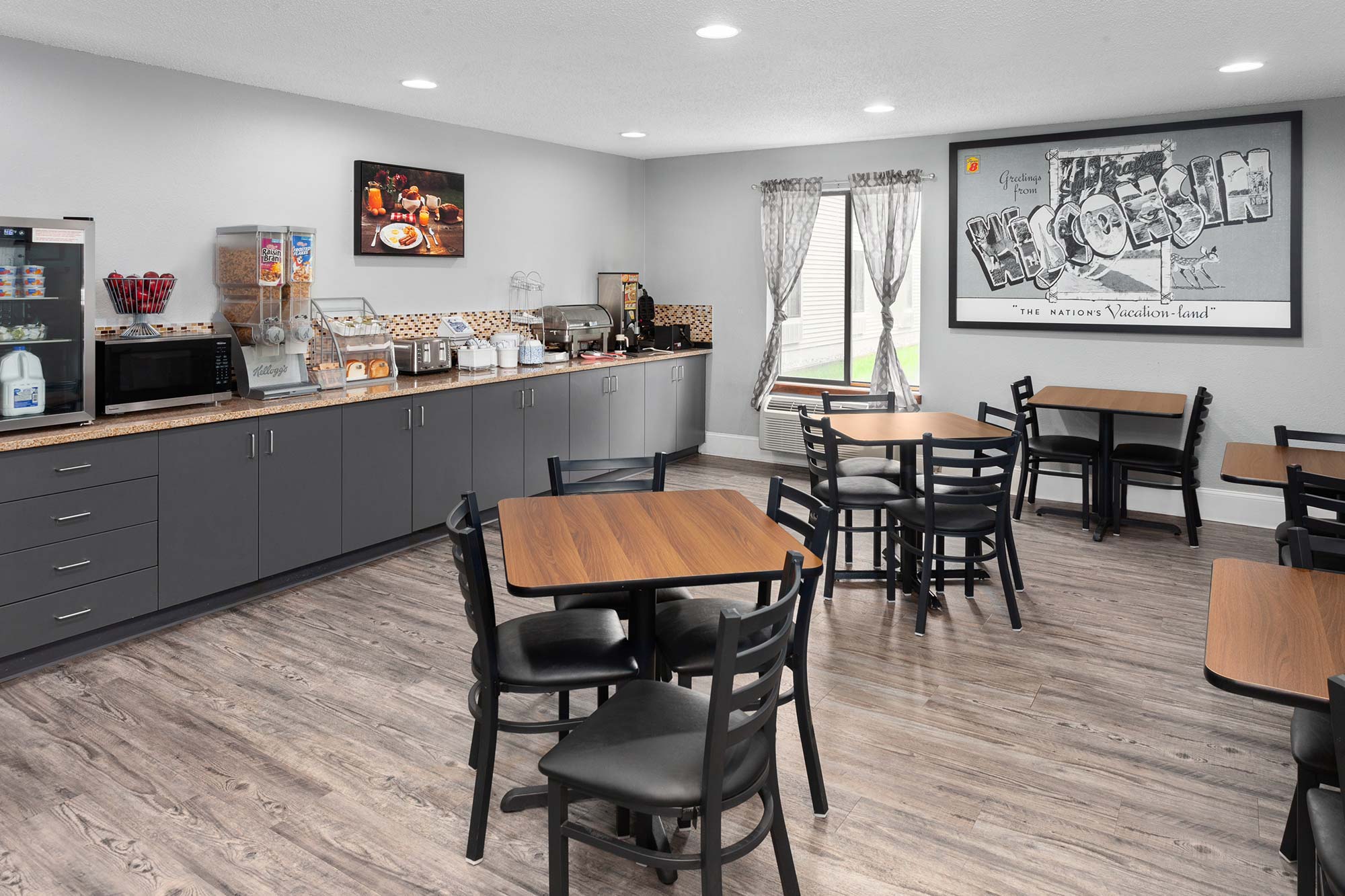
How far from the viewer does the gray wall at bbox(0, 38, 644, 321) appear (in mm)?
4035

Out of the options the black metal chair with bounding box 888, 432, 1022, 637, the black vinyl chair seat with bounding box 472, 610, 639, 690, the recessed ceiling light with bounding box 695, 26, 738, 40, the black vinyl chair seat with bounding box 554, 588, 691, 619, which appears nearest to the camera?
the black vinyl chair seat with bounding box 472, 610, 639, 690

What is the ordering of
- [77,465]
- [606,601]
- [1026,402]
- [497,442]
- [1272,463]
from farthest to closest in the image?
[1026,402]
[497,442]
[1272,463]
[77,465]
[606,601]

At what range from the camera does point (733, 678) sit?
1.84 metres

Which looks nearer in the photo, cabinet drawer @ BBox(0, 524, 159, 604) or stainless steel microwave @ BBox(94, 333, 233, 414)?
cabinet drawer @ BBox(0, 524, 159, 604)

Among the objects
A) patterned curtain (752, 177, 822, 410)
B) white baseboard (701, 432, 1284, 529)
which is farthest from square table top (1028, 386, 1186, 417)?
patterned curtain (752, 177, 822, 410)

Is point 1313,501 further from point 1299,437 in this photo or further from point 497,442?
point 497,442

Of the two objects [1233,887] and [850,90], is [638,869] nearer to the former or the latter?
[1233,887]

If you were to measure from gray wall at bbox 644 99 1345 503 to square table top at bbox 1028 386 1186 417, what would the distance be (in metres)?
0.19

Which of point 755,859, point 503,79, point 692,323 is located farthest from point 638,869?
point 692,323

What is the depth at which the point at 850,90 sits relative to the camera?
16.2 ft

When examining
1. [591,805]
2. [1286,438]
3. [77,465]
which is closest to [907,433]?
[1286,438]

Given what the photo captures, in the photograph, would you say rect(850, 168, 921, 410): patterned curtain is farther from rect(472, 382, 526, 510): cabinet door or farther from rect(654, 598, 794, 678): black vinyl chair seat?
rect(654, 598, 794, 678): black vinyl chair seat

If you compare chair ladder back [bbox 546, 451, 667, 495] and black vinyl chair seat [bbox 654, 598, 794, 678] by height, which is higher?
chair ladder back [bbox 546, 451, 667, 495]

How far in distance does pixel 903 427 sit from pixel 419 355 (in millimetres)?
2808
